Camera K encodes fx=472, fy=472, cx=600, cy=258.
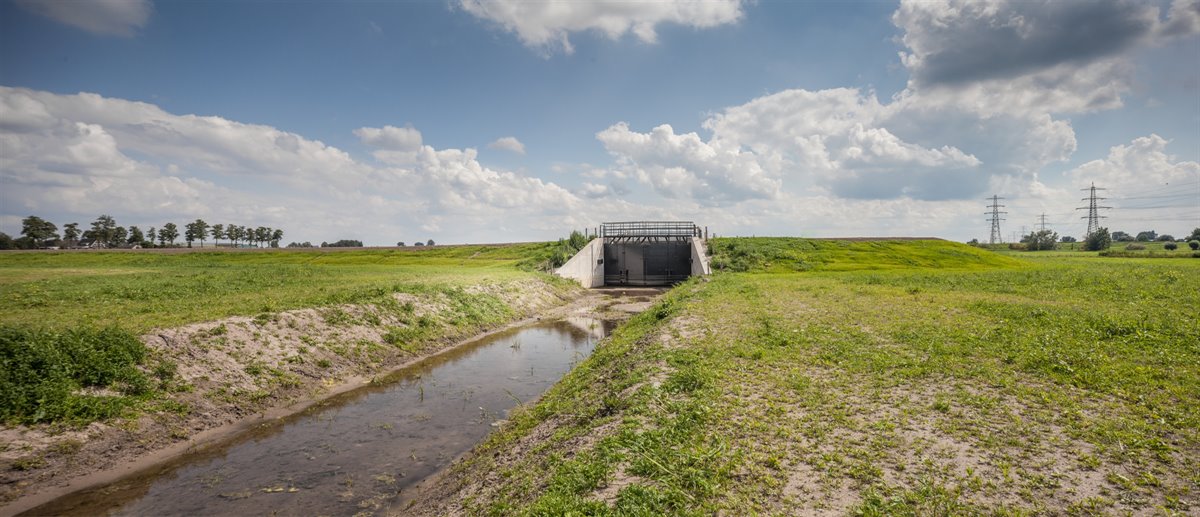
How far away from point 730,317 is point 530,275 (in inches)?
930

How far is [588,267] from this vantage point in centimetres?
5097

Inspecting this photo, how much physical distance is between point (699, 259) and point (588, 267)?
1190 centimetres

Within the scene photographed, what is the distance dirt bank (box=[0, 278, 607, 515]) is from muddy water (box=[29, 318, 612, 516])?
0.82 meters

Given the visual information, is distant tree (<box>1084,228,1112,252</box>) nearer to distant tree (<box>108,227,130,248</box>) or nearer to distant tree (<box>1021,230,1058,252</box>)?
distant tree (<box>1021,230,1058,252</box>)

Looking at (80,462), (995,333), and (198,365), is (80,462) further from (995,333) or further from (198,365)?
(995,333)

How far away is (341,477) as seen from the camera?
9578mm

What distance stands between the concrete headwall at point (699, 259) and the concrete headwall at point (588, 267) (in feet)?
35.3

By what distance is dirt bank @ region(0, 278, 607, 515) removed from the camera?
948 centimetres

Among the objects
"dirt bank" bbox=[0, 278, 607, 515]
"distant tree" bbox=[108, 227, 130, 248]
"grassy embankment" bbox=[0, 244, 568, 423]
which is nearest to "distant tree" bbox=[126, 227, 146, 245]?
"distant tree" bbox=[108, 227, 130, 248]

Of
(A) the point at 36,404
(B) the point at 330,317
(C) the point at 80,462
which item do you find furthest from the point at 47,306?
(C) the point at 80,462

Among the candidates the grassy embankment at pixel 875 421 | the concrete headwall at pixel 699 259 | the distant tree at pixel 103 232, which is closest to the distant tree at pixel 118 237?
the distant tree at pixel 103 232

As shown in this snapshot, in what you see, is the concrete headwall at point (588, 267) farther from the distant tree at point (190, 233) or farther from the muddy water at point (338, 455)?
the distant tree at point (190, 233)

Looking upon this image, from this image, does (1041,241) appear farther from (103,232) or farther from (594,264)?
(103,232)

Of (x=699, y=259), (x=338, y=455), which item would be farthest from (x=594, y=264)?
(x=338, y=455)
